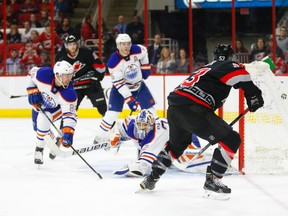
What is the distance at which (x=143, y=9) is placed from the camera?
33.4ft

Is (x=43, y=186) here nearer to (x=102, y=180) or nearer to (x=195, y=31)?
(x=102, y=180)

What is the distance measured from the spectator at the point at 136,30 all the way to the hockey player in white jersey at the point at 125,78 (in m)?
3.03

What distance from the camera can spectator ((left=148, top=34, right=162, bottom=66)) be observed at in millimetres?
9758

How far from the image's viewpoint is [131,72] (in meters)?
6.86

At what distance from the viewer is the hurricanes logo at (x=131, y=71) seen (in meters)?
6.86

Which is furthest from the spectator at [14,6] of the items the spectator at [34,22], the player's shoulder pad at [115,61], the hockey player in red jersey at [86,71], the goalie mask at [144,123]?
the goalie mask at [144,123]

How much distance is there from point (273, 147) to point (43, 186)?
1.61m

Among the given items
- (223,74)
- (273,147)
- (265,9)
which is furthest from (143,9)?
(223,74)

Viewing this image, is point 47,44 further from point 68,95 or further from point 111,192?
point 111,192

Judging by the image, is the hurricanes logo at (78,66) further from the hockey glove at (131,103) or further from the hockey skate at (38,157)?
the hockey skate at (38,157)

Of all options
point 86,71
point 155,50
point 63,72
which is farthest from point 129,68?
point 155,50

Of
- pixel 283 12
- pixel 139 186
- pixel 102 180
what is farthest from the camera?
pixel 283 12

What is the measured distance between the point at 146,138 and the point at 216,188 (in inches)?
33.6

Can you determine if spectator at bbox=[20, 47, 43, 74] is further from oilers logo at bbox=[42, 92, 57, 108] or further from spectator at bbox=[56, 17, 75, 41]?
oilers logo at bbox=[42, 92, 57, 108]
